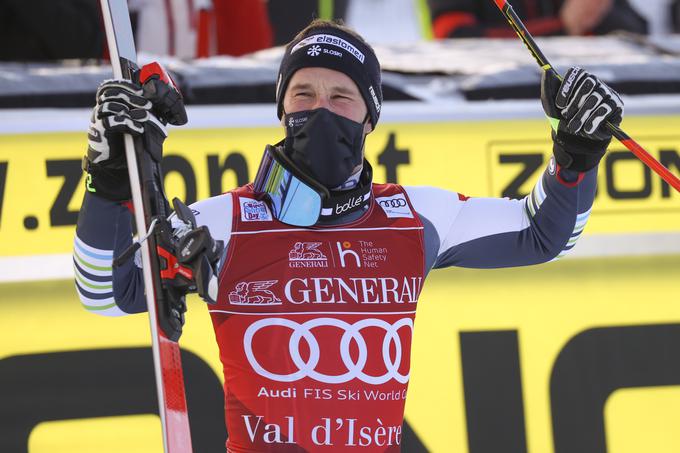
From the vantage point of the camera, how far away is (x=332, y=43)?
263 cm

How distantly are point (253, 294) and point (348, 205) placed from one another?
0.97ft

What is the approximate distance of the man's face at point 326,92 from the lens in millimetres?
2564

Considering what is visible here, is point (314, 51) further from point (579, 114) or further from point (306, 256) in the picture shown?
point (579, 114)

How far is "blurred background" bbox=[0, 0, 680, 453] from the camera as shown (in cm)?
337

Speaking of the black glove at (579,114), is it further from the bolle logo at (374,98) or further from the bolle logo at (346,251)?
the bolle logo at (346,251)

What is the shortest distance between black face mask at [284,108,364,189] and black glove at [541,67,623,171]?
463 millimetres

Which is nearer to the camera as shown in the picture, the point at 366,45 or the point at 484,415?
the point at 366,45

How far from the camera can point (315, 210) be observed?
2.49 meters

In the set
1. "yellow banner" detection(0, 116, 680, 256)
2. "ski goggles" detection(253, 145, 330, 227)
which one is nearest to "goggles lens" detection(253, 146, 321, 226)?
"ski goggles" detection(253, 145, 330, 227)

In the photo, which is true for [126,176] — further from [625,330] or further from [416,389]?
[625,330]

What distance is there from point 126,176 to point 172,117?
0.50 ft

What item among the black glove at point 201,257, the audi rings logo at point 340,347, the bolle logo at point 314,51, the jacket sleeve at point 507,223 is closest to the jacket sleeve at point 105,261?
the black glove at point 201,257

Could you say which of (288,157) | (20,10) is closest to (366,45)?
(288,157)

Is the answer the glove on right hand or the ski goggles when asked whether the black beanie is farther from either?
the glove on right hand
